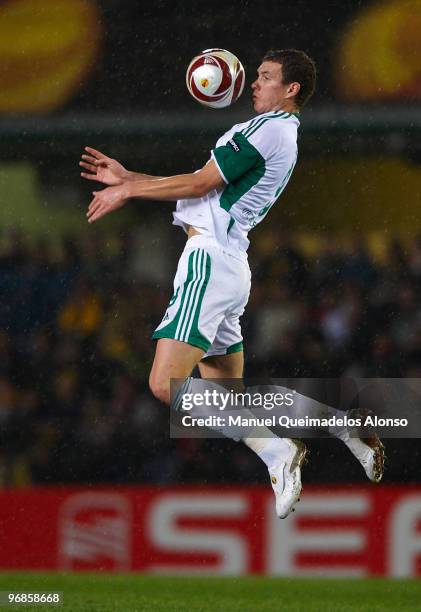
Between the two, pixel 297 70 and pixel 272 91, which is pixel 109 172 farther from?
pixel 297 70

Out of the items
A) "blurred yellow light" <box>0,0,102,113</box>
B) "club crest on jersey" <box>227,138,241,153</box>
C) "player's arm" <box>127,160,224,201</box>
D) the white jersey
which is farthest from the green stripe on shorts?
"blurred yellow light" <box>0,0,102,113</box>

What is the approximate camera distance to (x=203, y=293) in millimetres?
5633

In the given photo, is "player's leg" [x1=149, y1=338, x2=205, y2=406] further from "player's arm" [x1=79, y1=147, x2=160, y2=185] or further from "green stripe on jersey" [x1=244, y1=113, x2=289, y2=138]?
"green stripe on jersey" [x1=244, y1=113, x2=289, y2=138]

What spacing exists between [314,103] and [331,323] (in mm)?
2242

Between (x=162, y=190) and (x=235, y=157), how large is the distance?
0.38m

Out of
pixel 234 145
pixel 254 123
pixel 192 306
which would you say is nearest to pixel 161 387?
pixel 192 306

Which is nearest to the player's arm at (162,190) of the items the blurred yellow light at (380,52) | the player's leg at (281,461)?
the player's leg at (281,461)

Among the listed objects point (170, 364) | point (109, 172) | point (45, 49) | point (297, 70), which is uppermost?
point (45, 49)

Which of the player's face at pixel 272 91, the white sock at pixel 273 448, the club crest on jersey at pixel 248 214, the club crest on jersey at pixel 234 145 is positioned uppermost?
the player's face at pixel 272 91

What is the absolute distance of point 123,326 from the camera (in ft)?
35.4

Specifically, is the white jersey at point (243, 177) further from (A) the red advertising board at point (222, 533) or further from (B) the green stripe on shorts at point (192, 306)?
(A) the red advertising board at point (222, 533)

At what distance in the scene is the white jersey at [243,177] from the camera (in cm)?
568

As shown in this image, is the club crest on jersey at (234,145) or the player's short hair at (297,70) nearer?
the club crest on jersey at (234,145)

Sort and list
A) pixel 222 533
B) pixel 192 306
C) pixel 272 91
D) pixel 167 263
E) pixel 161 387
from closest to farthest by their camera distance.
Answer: pixel 161 387, pixel 192 306, pixel 272 91, pixel 222 533, pixel 167 263
